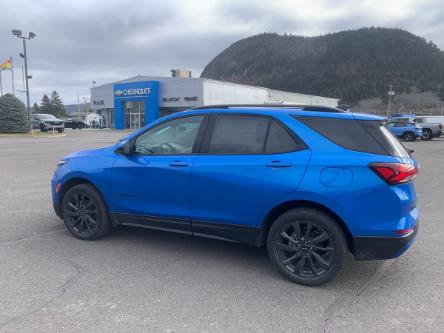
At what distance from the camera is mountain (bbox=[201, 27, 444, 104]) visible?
147m

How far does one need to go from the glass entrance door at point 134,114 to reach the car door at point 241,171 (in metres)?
51.5

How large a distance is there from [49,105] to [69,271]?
123m

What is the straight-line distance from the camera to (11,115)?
102 ft

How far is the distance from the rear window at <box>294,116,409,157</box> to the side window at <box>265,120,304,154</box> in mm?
228

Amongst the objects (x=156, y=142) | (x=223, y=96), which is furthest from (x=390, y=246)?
(x=223, y=96)

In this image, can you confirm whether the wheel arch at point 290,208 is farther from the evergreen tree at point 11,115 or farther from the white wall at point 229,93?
the white wall at point 229,93

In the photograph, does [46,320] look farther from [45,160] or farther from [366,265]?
[45,160]

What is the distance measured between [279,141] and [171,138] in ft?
4.32

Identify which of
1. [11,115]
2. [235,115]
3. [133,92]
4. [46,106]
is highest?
[46,106]

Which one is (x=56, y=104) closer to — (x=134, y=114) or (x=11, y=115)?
(x=134, y=114)

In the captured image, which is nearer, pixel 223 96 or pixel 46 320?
pixel 46 320

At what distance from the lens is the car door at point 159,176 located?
429 centimetres

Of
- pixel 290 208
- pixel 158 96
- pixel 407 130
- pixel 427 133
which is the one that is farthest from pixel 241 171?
pixel 158 96

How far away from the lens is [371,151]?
3.62 meters
